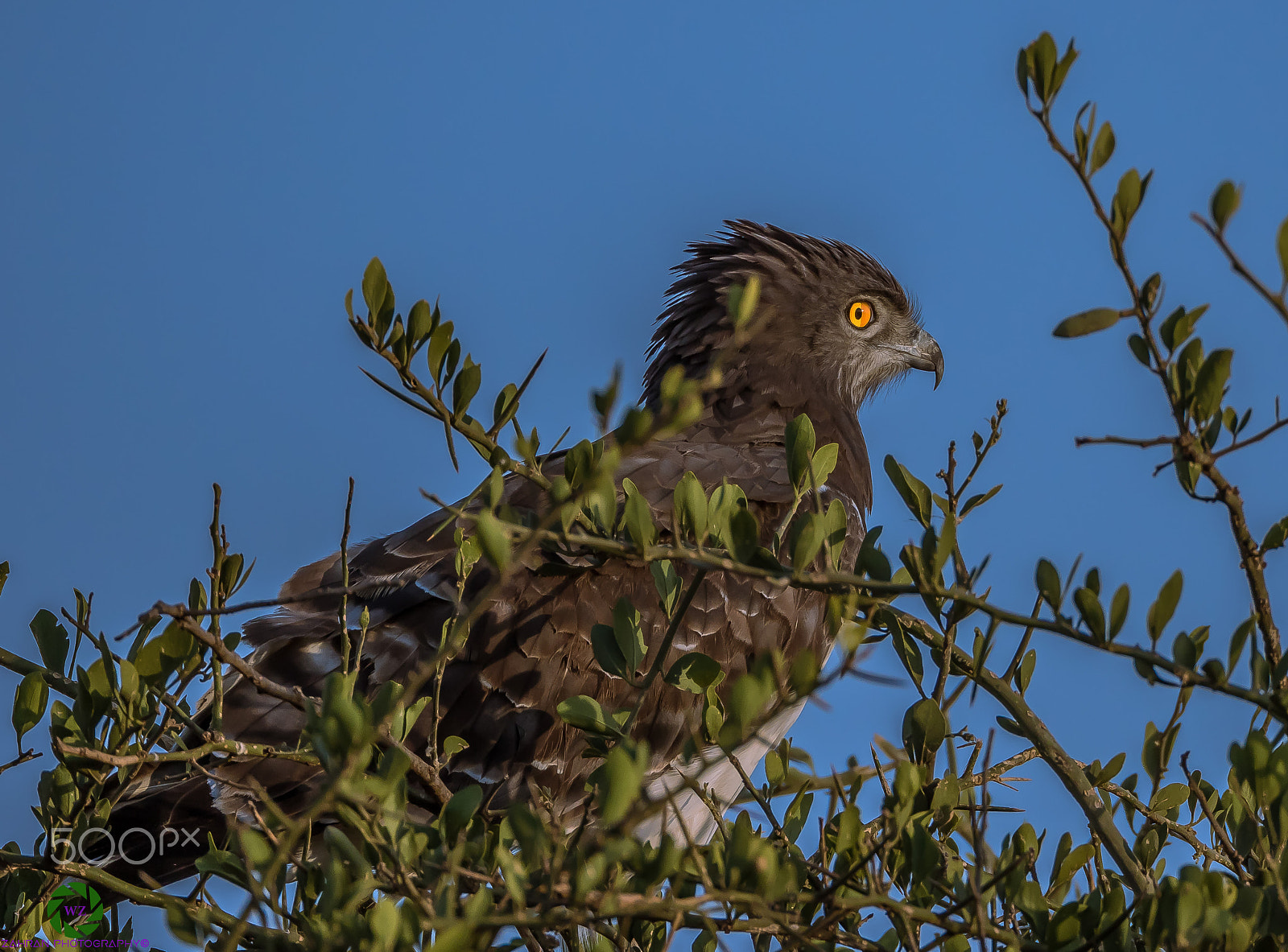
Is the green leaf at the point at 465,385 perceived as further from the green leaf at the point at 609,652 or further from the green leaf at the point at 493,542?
the green leaf at the point at 493,542

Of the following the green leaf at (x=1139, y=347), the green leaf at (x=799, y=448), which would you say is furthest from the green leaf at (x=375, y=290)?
the green leaf at (x=1139, y=347)

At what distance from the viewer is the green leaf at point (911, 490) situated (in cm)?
289

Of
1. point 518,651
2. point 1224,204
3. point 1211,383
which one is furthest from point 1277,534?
point 518,651

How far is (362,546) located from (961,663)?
357 cm

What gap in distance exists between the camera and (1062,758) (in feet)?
9.02

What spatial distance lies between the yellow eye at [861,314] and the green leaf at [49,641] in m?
5.43

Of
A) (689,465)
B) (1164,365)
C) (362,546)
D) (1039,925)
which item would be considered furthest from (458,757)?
(1164,365)

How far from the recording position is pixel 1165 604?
1.95 meters

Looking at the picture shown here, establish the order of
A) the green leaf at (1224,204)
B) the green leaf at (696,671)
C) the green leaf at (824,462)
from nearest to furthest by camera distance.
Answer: the green leaf at (1224,204), the green leaf at (696,671), the green leaf at (824,462)

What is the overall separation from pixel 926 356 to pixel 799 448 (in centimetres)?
543

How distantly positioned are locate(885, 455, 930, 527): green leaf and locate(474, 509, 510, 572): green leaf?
1418 mm

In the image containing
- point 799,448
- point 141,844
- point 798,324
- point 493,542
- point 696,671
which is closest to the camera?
point 493,542

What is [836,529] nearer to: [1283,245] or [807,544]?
[807,544]

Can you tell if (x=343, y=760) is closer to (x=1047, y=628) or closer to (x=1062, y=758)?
(x=1047, y=628)
